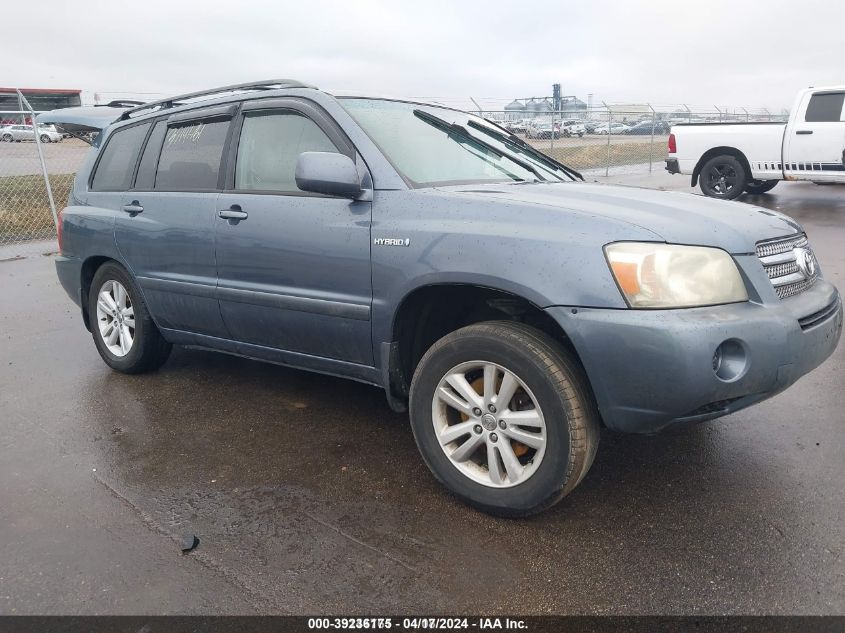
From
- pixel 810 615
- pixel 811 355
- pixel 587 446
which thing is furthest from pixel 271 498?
pixel 811 355

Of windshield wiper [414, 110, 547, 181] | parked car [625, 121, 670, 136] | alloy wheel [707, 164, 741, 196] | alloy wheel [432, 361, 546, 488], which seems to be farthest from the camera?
parked car [625, 121, 670, 136]

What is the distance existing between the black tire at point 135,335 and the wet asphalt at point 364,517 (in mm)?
324

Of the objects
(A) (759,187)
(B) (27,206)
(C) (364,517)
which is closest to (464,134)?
(C) (364,517)

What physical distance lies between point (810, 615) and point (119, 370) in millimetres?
4211

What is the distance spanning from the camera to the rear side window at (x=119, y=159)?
181 inches

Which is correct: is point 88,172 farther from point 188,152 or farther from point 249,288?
point 249,288

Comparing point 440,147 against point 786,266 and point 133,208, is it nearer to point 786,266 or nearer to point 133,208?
point 786,266

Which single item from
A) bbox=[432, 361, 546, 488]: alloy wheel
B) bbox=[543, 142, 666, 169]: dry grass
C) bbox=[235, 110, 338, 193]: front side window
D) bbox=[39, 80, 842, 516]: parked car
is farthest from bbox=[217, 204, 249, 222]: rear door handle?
bbox=[543, 142, 666, 169]: dry grass

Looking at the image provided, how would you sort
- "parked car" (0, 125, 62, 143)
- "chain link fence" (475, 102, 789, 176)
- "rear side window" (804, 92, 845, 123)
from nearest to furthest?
"rear side window" (804, 92, 845, 123) → "parked car" (0, 125, 62, 143) → "chain link fence" (475, 102, 789, 176)

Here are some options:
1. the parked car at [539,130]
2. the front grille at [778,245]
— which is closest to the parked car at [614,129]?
the parked car at [539,130]

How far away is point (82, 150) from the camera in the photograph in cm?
1571

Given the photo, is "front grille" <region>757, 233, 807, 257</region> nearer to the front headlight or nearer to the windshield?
the front headlight

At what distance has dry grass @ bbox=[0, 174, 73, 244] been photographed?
469 inches

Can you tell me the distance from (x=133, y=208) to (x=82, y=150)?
43.2 ft
